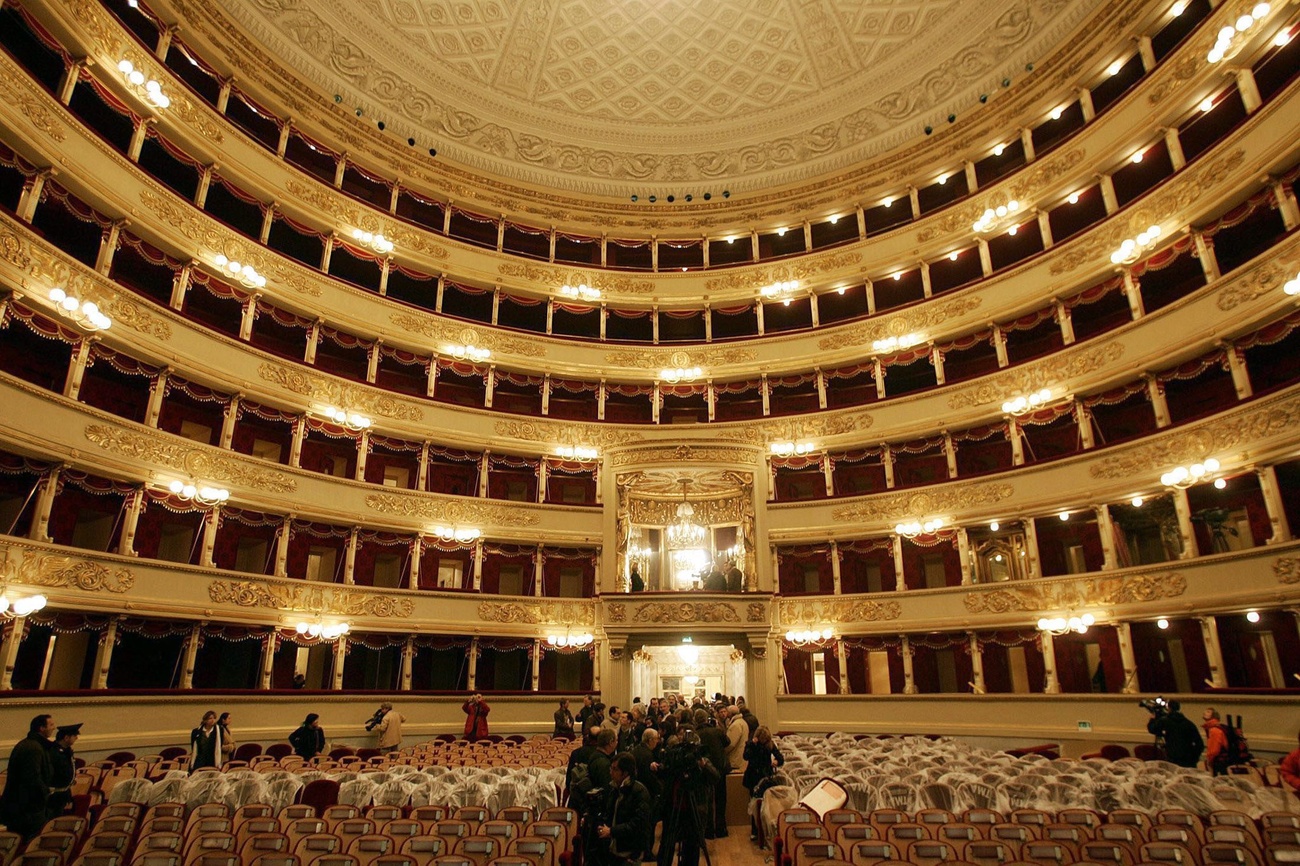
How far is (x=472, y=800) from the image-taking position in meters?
8.92

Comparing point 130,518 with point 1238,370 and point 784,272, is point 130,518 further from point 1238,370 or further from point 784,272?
point 1238,370

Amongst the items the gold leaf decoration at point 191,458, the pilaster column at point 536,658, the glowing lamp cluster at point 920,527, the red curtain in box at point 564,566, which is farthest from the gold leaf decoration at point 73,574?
the glowing lamp cluster at point 920,527

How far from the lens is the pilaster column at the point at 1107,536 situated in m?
17.6

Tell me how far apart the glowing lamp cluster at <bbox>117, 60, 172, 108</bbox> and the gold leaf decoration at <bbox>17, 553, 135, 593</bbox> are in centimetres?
994

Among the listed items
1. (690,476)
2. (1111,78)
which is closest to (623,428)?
(690,476)

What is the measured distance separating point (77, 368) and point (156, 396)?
75.7 inches

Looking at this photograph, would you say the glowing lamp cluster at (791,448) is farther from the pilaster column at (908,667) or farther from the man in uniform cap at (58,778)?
the man in uniform cap at (58,778)

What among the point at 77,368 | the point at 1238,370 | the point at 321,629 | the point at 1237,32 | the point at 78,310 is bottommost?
the point at 321,629

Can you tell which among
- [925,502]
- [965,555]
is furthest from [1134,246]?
[965,555]

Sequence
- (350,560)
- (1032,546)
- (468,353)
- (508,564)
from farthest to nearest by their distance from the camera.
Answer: (508,564)
(468,353)
(350,560)
(1032,546)

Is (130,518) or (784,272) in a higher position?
(784,272)

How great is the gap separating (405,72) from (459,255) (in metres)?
6.11

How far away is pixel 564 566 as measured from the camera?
2431cm

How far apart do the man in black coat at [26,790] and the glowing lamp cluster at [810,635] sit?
18.0m
